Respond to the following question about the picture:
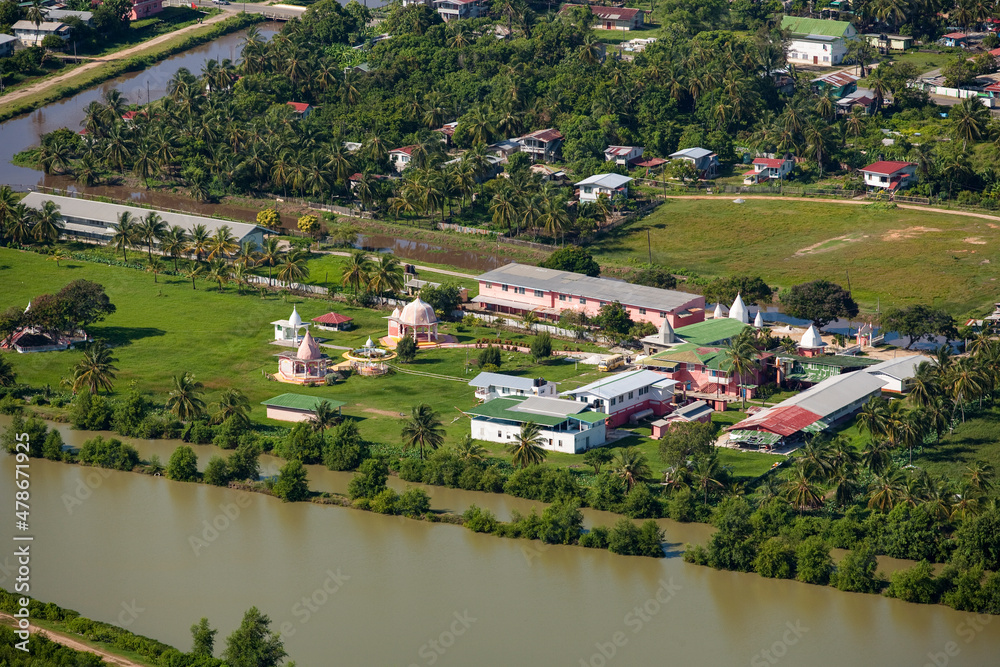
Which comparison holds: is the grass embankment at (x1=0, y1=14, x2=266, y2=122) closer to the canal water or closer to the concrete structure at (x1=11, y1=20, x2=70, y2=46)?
the concrete structure at (x1=11, y1=20, x2=70, y2=46)

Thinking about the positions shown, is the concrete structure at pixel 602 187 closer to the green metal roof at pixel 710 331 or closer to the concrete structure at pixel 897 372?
the green metal roof at pixel 710 331

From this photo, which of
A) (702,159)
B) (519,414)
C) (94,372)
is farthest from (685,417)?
(702,159)

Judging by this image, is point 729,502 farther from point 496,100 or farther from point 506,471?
point 496,100

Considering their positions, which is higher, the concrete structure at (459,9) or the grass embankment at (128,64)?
the concrete structure at (459,9)

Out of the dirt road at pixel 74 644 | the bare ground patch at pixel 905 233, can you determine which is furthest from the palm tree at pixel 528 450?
the bare ground patch at pixel 905 233

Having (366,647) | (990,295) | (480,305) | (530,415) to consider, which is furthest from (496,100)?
(366,647)

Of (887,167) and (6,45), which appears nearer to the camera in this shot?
(887,167)

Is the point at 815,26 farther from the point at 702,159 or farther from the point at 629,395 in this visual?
the point at 629,395
